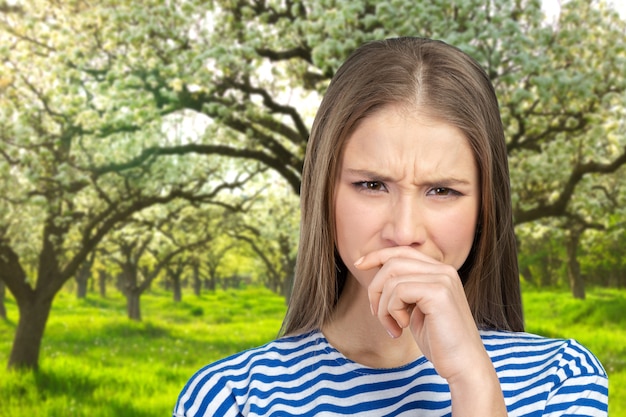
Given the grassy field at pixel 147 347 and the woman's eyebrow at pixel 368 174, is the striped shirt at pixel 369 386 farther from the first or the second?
the grassy field at pixel 147 347

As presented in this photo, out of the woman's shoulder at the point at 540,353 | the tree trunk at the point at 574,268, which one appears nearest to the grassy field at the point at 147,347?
the tree trunk at the point at 574,268

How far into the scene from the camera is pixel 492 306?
6.45 ft

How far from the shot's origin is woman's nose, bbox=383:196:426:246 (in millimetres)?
1520

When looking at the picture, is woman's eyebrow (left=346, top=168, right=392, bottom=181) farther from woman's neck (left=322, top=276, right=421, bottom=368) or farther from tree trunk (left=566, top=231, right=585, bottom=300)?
tree trunk (left=566, top=231, right=585, bottom=300)

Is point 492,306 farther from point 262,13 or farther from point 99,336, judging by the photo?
point 99,336

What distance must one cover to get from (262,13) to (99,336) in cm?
1201

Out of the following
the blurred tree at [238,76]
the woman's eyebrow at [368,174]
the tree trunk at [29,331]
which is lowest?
the tree trunk at [29,331]

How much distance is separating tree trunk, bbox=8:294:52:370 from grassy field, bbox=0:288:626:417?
22 cm

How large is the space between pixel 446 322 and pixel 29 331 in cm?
1202

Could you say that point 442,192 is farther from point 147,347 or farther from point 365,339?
point 147,347

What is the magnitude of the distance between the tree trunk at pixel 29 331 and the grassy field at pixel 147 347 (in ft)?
0.73

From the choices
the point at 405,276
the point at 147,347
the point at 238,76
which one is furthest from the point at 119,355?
the point at 405,276

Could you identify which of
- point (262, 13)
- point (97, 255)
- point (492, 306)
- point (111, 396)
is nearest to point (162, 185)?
point (111, 396)

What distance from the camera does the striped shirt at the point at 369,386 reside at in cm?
168
